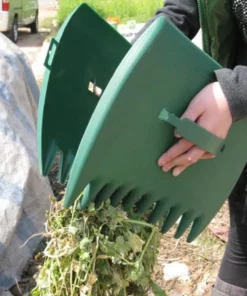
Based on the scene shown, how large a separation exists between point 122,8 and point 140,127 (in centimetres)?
1168

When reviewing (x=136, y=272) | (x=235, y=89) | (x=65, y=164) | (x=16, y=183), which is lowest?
(x=16, y=183)

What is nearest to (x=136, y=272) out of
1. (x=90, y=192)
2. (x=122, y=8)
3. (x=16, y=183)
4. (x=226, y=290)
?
(x=90, y=192)

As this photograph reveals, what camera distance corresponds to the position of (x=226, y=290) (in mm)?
1911

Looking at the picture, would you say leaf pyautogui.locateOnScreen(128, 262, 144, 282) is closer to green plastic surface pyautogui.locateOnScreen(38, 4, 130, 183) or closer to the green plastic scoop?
the green plastic scoop

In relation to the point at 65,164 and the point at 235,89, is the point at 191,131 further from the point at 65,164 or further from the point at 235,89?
the point at 65,164

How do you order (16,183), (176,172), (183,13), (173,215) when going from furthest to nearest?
1. (16,183)
2. (183,13)
3. (173,215)
4. (176,172)

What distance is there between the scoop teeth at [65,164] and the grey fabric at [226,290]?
76 centimetres

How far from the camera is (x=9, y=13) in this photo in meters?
10.4

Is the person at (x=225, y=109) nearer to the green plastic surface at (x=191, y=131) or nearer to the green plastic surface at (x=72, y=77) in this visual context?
the green plastic surface at (x=191, y=131)

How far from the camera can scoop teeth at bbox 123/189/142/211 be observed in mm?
1267

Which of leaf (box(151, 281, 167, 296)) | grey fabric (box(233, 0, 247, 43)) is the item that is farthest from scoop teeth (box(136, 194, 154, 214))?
grey fabric (box(233, 0, 247, 43))

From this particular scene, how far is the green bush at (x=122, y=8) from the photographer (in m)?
11.8

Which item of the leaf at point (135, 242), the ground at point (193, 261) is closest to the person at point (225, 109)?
the leaf at point (135, 242)

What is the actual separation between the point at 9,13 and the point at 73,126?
30.8ft
